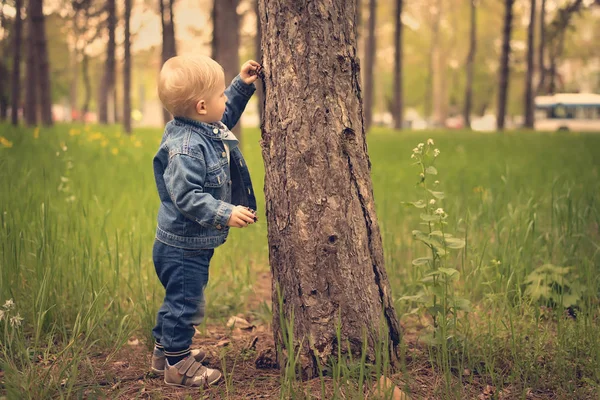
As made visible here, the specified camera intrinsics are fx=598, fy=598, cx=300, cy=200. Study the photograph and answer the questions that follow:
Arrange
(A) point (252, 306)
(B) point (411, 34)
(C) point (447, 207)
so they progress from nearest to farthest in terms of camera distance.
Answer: (A) point (252, 306)
(C) point (447, 207)
(B) point (411, 34)

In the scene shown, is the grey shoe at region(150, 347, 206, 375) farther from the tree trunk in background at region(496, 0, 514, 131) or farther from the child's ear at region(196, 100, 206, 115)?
the tree trunk in background at region(496, 0, 514, 131)

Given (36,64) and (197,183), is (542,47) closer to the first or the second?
(36,64)

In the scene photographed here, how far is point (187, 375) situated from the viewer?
2484mm

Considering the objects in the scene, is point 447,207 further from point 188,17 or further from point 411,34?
point 411,34

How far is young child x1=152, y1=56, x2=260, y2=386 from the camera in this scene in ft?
7.57

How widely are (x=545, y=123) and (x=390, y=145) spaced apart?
104ft

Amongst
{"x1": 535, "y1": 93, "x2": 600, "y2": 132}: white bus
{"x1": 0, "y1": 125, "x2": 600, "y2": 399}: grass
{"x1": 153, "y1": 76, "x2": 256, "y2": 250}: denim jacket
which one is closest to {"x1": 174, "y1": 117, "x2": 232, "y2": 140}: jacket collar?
{"x1": 153, "y1": 76, "x2": 256, "y2": 250}: denim jacket

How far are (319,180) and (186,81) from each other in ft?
2.15

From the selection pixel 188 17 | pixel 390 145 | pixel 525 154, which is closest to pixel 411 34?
pixel 188 17

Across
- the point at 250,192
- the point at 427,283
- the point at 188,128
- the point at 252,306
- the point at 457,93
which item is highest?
the point at 457,93

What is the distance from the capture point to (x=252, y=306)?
3646mm

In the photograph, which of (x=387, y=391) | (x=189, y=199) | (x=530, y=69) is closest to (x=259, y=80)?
(x=189, y=199)

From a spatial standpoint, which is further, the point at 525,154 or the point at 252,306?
the point at 525,154

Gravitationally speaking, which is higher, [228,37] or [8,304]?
[228,37]
